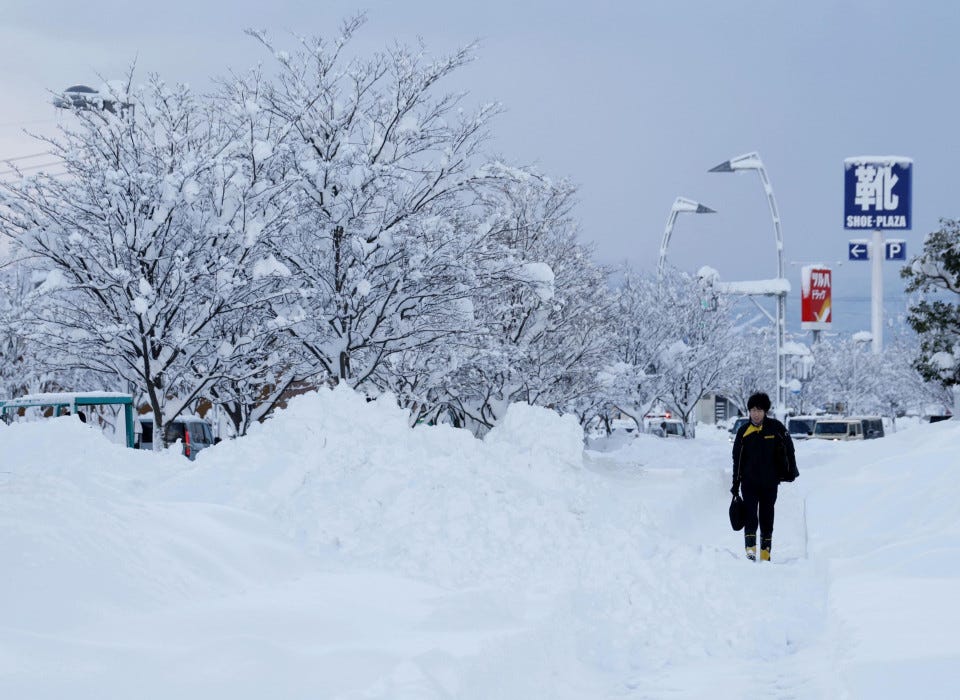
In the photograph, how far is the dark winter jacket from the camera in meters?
11.8

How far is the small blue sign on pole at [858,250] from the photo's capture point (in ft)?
423

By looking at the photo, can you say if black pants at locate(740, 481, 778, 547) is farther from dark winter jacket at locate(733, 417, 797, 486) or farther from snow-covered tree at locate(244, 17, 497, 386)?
snow-covered tree at locate(244, 17, 497, 386)

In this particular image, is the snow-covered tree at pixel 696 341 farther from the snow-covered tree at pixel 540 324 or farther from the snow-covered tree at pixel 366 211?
the snow-covered tree at pixel 366 211

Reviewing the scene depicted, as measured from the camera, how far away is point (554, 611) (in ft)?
26.5

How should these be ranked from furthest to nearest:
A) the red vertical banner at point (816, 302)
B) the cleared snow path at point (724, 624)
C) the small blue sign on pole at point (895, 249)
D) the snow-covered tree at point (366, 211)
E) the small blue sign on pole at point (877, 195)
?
the small blue sign on pole at point (895, 249), the red vertical banner at point (816, 302), the small blue sign on pole at point (877, 195), the snow-covered tree at point (366, 211), the cleared snow path at point (724, 624)

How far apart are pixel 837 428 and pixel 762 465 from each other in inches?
1449

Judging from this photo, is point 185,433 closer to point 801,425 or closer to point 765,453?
point 765,453

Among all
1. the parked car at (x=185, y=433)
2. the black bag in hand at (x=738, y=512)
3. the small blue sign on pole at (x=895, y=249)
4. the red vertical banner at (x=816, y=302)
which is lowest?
the parked car at (x=185, y=433)

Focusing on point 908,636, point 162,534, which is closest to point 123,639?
point 162,534

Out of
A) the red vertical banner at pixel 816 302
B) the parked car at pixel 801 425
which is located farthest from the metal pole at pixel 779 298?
the red vertical banner at pixel 816 302

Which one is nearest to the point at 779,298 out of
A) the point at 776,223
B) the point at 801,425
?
the point at 776,223

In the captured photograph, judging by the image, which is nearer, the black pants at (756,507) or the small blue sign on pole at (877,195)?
the black pants at (756,507)

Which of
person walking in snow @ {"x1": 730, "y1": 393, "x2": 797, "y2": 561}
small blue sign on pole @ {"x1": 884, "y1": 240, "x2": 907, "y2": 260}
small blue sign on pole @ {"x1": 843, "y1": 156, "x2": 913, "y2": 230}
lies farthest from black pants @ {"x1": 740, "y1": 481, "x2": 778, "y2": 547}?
small blue sign on pole @ {"x1": 884, "y1": 240, "x2": 907, "y2": 260}

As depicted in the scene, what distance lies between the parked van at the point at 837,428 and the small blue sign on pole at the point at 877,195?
67358 mm
